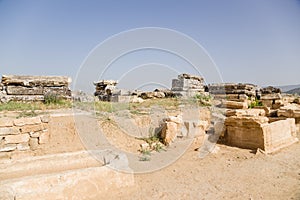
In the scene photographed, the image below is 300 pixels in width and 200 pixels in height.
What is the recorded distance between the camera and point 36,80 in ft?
26.9

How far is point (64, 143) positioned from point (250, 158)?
414 centimetres

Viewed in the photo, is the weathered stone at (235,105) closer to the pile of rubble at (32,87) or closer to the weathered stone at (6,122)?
the pile of rubble at (32,87)

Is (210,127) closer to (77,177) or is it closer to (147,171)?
(147,171)

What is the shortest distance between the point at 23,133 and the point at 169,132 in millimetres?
3423

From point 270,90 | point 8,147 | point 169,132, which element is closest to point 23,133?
point 8,147

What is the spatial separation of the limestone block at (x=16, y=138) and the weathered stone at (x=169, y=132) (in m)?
3.22

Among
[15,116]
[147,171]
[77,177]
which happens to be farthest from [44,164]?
[15,116]

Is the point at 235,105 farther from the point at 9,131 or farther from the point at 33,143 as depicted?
the point at 9,131

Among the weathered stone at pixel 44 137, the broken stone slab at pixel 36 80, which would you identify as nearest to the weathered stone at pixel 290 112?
the weathered stone at pixel 44 137

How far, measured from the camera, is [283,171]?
13.5 ft

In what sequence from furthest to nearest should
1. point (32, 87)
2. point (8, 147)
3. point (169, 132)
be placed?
point (32, 87)
point (169, 132)
point (8, 147)

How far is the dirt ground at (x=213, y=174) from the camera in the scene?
3273 millimetres

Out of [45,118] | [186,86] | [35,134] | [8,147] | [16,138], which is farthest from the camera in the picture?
[186,86]

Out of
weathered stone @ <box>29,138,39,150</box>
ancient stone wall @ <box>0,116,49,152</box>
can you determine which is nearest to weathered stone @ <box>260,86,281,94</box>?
ancient stone wall @ <box>0,116,49,152</box>
